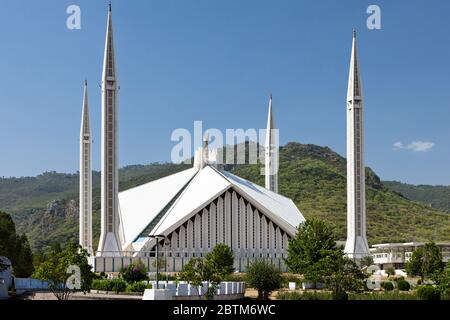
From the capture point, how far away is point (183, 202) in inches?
1639

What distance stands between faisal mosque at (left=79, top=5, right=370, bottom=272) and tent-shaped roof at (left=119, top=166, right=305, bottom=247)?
0.06 m

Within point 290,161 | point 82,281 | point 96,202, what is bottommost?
point 82,281

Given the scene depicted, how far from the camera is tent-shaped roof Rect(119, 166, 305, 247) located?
40.2 metres

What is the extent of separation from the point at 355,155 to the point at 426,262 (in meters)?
6.90

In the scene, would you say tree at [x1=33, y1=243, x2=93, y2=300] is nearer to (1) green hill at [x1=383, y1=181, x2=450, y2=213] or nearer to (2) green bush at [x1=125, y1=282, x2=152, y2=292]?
(2) green bush at [x1=125, y1=282, x2=152, y2=292]

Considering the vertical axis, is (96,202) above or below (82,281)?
above

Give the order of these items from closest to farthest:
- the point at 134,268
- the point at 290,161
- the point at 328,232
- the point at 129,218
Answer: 1. the point at 134,268
2. the point at 328,232
3. the point at 129,218
4. the point at 290,161

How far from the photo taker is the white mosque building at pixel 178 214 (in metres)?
37.0

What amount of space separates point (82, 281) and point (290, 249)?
552 inches

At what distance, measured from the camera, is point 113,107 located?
3738 cm

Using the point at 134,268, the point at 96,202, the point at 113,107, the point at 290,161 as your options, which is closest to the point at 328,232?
the point at 134,268

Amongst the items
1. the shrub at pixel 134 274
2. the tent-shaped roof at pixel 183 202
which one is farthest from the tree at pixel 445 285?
the tent-shaped roof at pixel 183 202

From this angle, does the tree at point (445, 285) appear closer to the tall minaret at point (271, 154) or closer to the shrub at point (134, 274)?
the shrub at point (134, 274)
